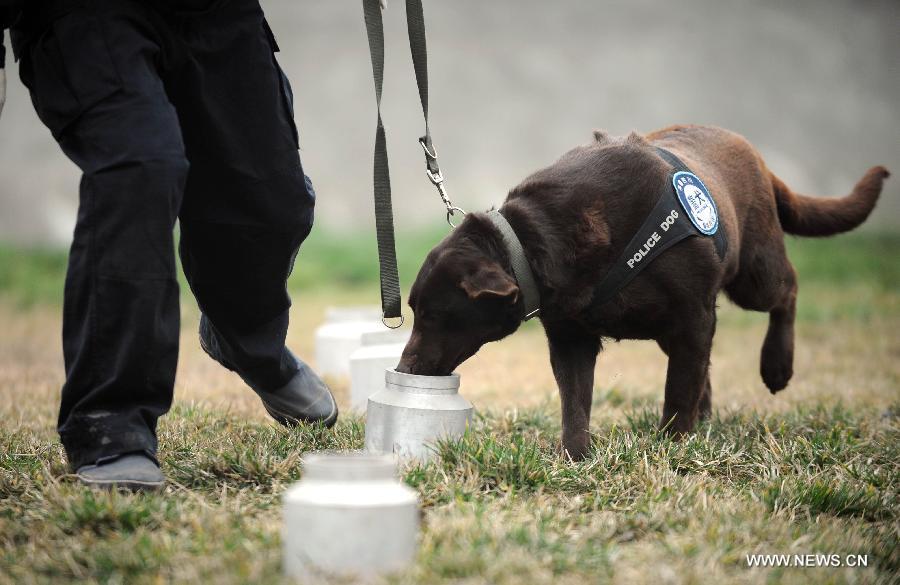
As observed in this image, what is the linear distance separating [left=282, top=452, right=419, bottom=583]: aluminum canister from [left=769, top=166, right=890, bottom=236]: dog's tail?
8.84ft

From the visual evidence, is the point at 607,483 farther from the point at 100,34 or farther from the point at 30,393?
the point at 30,393

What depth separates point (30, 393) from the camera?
160 inches

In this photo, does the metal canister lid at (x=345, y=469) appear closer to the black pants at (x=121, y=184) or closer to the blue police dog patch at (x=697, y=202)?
the black pants at (x=121, y=184)

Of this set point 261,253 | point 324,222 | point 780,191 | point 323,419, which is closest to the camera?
point 261,253

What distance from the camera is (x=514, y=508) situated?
2160 mm

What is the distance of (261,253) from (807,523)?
1.57 m

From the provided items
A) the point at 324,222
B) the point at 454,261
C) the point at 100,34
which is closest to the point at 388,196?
the point at 454,261

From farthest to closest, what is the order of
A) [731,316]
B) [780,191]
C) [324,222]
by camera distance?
[324,222] → [731,316] → [780,191]

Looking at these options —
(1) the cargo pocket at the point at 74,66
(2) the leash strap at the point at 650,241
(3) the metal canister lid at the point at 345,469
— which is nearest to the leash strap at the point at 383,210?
(2) the leash strap at the point at 650,241

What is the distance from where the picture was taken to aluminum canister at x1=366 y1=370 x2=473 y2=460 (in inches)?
99.3

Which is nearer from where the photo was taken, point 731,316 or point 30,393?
point 30,393

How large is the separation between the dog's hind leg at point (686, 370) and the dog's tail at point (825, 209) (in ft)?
3.41

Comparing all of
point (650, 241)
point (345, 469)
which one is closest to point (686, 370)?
point (650, 241)

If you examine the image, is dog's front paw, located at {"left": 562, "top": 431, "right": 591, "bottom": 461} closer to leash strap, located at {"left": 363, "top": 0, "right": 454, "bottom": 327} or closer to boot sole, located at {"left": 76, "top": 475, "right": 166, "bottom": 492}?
leash strap, located at {"left": 363, "top": 0, "right": 454, "bottom": 327}
